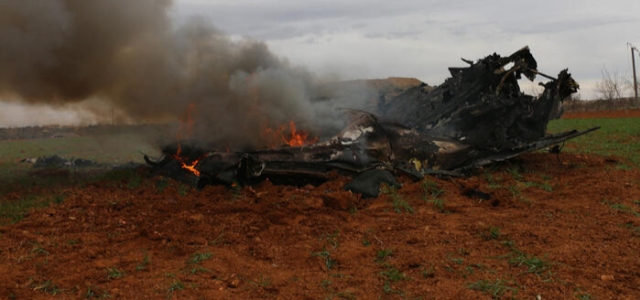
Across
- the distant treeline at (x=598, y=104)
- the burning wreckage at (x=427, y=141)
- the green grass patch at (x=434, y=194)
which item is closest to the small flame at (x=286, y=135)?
the burning wreckage at (x=427, y=141)

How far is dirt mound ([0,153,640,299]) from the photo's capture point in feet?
13.2

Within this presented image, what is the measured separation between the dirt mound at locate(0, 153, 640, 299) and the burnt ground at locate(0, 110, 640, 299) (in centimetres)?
2

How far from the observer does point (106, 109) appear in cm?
1040

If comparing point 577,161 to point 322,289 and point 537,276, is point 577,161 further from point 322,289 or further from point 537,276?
point 322,289

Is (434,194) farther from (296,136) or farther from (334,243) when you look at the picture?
(296,136)

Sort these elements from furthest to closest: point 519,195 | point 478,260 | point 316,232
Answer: point 519,195 → point 316,232 → point 478,260

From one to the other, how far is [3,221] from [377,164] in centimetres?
554

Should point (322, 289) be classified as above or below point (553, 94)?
below

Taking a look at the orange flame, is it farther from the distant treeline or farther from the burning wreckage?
the distant treeline

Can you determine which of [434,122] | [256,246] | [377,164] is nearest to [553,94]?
[434,122]

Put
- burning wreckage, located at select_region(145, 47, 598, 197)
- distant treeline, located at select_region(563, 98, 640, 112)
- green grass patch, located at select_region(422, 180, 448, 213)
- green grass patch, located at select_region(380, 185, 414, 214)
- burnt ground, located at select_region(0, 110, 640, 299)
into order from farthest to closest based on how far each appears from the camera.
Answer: distant treeline, located at select_region(563, 98, 640, 112) → burning wreckage, located at select_region(145, 47, 598, 197) → green grass patch, located at select_region(422, 180, 448, 213) → green grass patch, located at select_region(380, 185, 414, 214) → burnt ground, located at select_region(0, 110, 640, 299)

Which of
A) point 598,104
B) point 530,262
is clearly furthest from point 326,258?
point 598,104

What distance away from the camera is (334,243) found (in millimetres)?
5230

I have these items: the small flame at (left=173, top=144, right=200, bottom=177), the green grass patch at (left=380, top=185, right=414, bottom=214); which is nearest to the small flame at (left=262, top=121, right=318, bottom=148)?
the small flame at (left=173, top=144, right=200, bottom=177)
